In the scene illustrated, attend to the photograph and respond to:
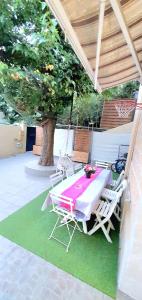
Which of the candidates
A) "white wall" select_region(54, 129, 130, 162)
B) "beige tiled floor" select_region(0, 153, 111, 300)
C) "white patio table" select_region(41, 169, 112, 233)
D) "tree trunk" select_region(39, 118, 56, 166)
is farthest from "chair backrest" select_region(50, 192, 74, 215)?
"white wall" select_region(54, 129, 130, 162)

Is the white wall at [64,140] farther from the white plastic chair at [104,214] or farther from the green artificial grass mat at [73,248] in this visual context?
the white plastic chair at [104,214]

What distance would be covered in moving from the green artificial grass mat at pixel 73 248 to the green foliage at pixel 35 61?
2855mm

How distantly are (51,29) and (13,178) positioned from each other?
13.2ft

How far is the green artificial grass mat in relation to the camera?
2.25 metres

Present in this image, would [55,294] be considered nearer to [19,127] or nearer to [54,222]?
[54,222]

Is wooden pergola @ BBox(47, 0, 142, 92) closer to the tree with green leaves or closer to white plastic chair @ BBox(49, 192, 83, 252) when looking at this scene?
the tree with green leaves

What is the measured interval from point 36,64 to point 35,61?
0.11 m

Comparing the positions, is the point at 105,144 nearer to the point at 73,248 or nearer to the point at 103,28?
the point at 73,248

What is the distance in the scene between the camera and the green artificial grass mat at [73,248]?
2.25 meters

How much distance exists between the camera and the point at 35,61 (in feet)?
13.5

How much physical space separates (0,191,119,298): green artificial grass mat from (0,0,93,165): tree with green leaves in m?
2.85

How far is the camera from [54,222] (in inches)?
131

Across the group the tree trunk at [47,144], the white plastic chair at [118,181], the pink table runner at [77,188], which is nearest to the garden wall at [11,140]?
the tree trunk at [47,144]

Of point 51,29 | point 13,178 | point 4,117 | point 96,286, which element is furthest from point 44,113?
point 4,117
